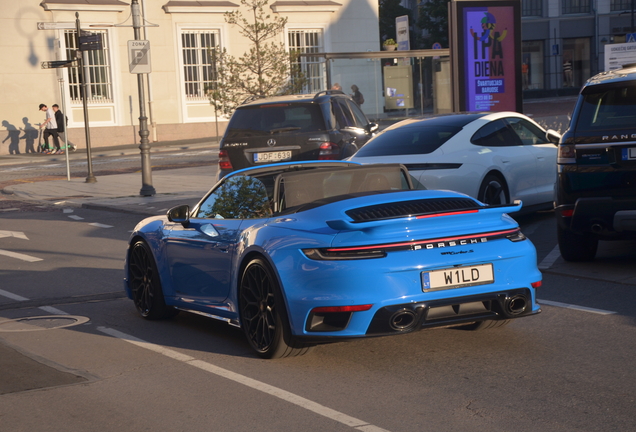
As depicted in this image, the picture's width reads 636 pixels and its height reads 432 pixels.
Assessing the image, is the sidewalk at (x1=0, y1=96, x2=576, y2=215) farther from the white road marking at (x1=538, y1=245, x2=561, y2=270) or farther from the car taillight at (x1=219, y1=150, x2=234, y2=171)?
the white road marking at (x1=538, y1=245, x2=561, y2=270)

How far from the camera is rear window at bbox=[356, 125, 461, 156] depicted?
1138 cm

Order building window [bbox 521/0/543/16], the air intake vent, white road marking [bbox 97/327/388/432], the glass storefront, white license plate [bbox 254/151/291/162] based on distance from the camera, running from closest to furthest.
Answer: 1. white road marking [bbox 97/327/388/432]
2. the air intake vent
3. white license plate [bbox 254/151/291/162]
4. building window [bbox 521/0/543/16]
5. the glass storefront

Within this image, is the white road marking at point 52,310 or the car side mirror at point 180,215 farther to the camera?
the white road marking at point 52,310

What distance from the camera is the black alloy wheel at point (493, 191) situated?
11180 millimetres

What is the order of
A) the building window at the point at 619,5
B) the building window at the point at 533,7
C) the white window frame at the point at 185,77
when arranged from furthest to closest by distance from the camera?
the building window at the point at 619,5, the building window at the point at 533,7, the white window frame at the point at 185,77

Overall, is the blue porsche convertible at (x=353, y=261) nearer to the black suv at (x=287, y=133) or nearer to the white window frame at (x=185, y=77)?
the black suv at (x=287, y=133)

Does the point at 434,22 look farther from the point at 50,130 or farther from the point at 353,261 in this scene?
the point at 353,261

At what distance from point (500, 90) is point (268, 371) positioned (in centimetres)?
1341

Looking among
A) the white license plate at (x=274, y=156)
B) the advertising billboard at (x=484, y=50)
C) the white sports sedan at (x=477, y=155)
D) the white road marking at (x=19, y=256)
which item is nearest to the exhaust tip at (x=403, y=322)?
the white sports sedan at (x=477, y=155)

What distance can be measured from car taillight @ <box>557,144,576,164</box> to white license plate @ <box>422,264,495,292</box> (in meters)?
3.25

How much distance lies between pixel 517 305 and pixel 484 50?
12.8m

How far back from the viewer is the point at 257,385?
5.48m

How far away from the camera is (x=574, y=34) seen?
209ft

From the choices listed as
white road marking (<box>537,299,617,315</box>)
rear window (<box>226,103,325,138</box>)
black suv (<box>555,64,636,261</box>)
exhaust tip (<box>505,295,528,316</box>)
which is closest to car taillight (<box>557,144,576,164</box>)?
black suv (<box>555,64,636,261</box>)
